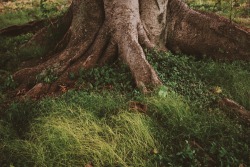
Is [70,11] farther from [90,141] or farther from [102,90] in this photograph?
[90,141]

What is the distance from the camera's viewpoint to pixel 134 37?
5.01 m

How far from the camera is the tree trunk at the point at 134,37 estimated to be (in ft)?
16.1

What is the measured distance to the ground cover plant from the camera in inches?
125

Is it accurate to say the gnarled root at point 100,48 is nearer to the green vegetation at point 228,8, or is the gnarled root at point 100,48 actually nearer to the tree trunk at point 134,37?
the tree trunk at point 134,37

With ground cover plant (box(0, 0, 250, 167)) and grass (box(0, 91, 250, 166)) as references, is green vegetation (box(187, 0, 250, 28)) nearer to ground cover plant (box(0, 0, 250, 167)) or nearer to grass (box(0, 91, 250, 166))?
ground cover plant (box(0, 0, 250, 167))

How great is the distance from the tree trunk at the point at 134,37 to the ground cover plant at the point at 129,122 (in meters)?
0.21

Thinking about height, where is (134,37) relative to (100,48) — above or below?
above

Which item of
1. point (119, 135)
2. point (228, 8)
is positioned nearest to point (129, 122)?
point (119, 135)

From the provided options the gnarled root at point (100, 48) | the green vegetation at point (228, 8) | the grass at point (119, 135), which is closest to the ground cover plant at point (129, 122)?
the grass at point (119, 135)

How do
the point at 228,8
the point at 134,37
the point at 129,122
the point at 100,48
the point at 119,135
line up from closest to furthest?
1. the point at 119,135
2. the point at 129,122
3. the point at 134,37
4. the point at 100,48
5. the point at 228,8

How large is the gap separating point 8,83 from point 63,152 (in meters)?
2.52

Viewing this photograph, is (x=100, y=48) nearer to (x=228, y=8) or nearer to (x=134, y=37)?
(x=134, y=37)

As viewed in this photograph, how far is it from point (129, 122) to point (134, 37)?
1901 mm

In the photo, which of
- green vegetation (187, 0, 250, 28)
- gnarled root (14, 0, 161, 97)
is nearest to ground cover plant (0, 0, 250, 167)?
gnarled root (14, 0, 161, 97)
